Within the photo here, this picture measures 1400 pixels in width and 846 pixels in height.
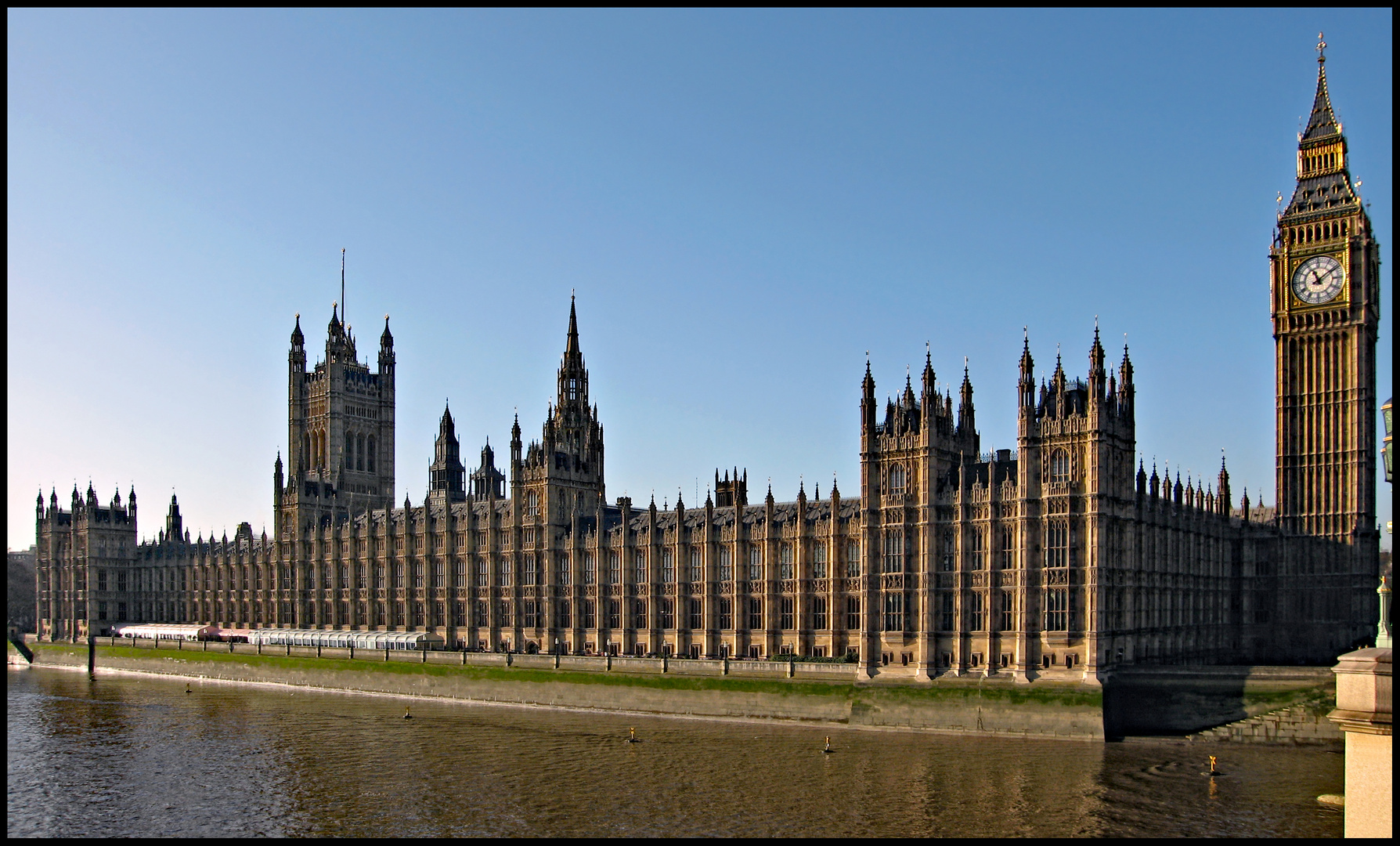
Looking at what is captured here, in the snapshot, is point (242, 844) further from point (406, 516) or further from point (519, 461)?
point (406, 516)

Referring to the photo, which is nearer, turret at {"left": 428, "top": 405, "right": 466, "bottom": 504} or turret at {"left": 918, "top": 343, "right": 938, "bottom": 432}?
turret at {"left": 918, "top": 343, "right": 938, "bottom": 432}

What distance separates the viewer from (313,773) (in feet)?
254

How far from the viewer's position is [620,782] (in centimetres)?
7288

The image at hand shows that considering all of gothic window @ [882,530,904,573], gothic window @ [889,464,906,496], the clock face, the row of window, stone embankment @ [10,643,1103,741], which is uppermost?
A: the clock face

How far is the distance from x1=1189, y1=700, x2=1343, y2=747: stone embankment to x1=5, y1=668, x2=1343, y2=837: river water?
1439 millimetres

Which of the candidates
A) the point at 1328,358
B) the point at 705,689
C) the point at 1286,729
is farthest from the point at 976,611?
the point at 1328,358

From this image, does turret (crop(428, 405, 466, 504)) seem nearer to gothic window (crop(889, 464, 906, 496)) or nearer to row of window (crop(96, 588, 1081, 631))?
row of window (crop(96, 588, 1081, 631))

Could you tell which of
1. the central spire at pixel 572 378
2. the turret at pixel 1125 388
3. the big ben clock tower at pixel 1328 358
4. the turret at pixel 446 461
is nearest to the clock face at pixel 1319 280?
the big ben clock tower at pixel 1328 358

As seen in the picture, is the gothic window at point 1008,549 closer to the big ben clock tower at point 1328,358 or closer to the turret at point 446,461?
the big ben clock tower at point 1328,358

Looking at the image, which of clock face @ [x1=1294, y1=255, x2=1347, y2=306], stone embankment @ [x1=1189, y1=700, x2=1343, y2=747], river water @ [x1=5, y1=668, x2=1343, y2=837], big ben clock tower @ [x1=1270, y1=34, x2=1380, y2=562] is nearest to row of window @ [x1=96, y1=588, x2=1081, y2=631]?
river water @ [x1=5, y1=668, x2=1343, y2=837]

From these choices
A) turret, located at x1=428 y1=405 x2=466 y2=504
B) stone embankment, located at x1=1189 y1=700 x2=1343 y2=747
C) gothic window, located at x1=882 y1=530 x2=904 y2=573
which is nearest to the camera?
stone embankment, located at x1=1189 y1=700 x2=1343 y2=747

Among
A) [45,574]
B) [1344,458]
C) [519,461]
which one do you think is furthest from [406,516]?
[1344,458]

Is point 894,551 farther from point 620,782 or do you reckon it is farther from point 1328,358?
point 1328,358

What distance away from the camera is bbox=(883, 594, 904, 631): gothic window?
100562 millimetres
